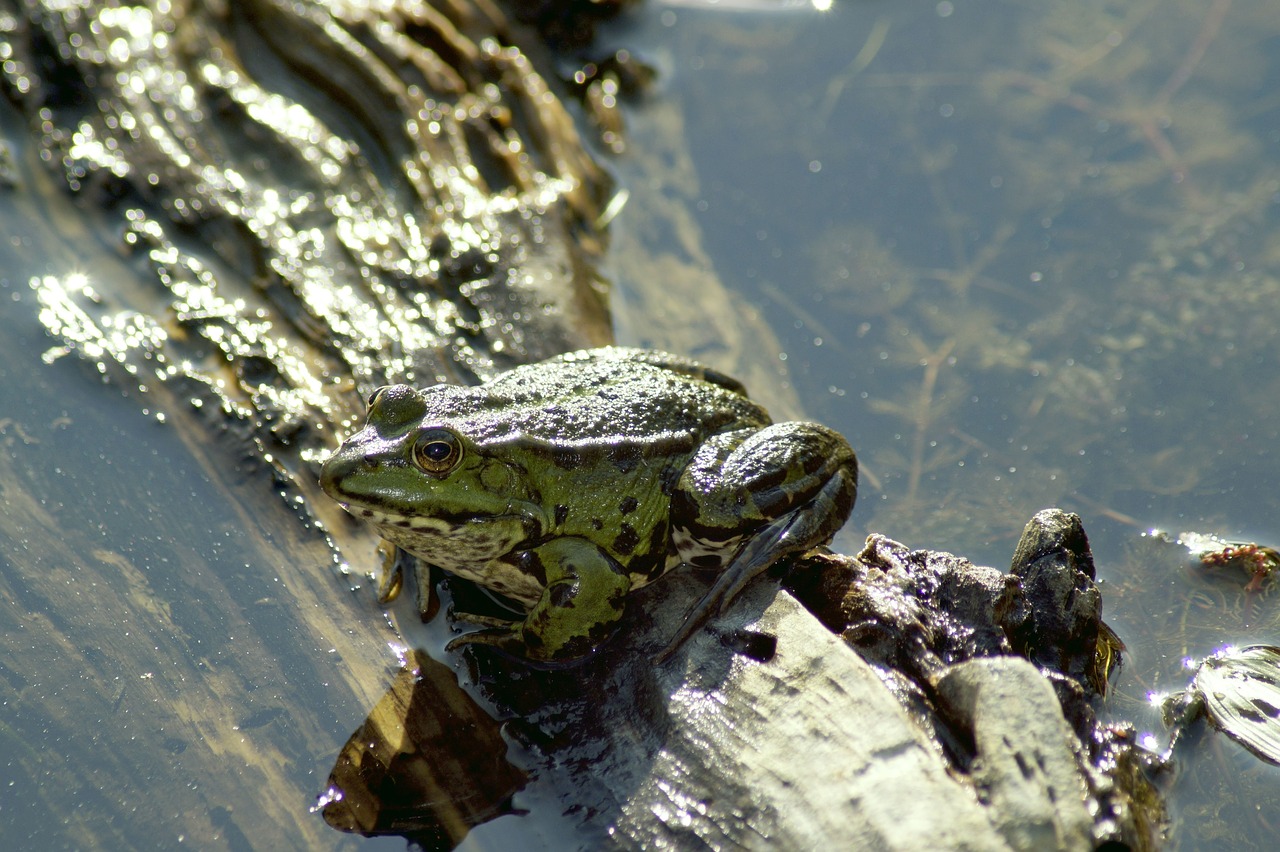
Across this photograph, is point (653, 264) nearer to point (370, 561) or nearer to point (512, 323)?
point (512, 323)

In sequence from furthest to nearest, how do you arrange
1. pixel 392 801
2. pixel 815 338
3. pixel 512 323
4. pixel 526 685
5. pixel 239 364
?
pixel 815 338
pixel 512 323
pixel 239 364
pixel 526 685
pixel 392 801

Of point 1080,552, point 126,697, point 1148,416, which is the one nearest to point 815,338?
point 1148,416

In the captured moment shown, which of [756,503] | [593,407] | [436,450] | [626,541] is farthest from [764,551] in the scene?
[436,450]

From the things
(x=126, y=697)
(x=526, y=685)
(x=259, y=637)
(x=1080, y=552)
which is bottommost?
(x=126, y=697)

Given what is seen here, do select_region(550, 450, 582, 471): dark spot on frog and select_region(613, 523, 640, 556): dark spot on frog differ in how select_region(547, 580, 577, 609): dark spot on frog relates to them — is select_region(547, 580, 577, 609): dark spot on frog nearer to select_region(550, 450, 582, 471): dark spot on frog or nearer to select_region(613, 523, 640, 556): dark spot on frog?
select_region(613, 523, 640, 556): dark spot on frog

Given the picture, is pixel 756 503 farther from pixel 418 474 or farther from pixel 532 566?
pixel 418 474

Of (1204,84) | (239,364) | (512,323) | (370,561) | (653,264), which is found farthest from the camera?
(1204,84)

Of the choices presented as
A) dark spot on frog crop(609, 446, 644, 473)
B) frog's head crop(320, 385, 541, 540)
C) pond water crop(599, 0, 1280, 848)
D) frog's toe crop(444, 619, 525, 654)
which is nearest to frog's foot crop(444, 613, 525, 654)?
frog's toe crop(444, 619, 525, 654)
